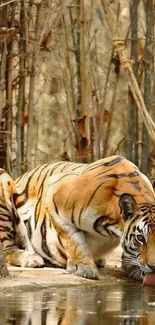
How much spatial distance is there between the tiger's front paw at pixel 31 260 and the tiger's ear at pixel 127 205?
3.10 ft

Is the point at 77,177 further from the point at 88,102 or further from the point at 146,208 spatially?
the point at 88,102

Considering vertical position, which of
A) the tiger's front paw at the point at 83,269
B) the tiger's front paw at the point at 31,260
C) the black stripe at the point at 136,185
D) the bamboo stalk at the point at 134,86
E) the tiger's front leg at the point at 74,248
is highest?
the bamboo stalk at the point at 134,86

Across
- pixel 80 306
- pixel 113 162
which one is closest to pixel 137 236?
pixel 113 162

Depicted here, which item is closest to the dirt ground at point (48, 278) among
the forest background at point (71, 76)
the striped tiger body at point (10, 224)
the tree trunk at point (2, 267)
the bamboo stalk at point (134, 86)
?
the tree trunk at point (2, 267)

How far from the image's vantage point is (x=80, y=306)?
649 cm

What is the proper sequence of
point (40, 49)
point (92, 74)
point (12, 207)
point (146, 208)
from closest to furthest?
1. point (146, 208)
2. point (12, 207)
3. point (40, 49)
4. point (92, 74)

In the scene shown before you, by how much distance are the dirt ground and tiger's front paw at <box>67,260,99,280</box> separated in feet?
0.19

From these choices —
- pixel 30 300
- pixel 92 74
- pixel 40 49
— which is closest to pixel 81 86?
pixel 92 74

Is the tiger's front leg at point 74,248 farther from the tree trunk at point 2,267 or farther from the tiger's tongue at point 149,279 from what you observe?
the tree trunk at point 2,267

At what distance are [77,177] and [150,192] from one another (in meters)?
0.68

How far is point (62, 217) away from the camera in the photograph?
8602 mm

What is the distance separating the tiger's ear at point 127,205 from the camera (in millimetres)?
8102

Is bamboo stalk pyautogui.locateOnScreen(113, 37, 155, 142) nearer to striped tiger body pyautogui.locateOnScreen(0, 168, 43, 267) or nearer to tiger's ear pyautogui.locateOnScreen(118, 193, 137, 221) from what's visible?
striped tiger body pyautogui.locateOnScreen(0, 168, 43, 267)

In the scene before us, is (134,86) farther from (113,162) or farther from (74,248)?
(74,248)
